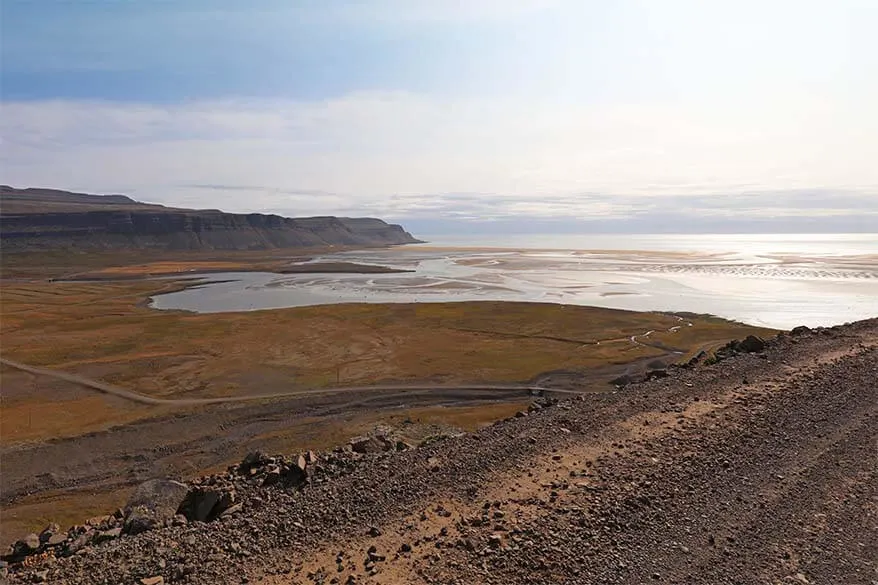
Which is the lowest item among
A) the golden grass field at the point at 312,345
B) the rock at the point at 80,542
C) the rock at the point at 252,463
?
the golden grass field at the point at 312,345

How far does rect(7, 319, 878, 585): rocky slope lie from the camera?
25.8ft

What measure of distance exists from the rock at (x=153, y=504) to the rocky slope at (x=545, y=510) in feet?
0.14

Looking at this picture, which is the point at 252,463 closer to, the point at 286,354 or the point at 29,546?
the point at 29,546

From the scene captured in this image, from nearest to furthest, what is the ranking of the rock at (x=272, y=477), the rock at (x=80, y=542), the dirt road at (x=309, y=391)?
the rock at (x=80, y=542)
the rock at (x=272, y=477)
the dirt road at (x=309, y=391)

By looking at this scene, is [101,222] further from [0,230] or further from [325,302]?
[325,302]

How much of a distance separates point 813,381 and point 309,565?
48.8 ft

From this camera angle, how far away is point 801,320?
54.1m

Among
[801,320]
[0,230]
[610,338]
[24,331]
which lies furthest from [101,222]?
[801,320]

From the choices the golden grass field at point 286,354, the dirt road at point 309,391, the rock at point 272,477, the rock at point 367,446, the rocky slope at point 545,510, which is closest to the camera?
the rocky slope at point 545,510

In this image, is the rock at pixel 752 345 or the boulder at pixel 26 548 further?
the rock at pixel 752 345

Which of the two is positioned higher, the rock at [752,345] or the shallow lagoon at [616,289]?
the rock at [752,345]

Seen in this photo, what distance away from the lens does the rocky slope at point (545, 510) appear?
7875 millimetres

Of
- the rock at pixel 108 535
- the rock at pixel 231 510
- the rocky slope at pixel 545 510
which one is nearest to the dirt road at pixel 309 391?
the rocky slope at pixel 545 510

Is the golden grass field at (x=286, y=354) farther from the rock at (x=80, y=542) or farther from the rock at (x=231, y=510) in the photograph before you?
the rock at (x=231, y=510)
